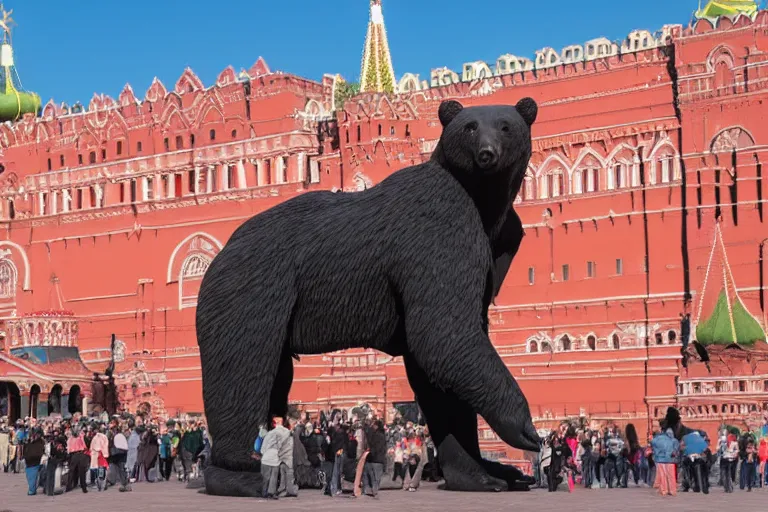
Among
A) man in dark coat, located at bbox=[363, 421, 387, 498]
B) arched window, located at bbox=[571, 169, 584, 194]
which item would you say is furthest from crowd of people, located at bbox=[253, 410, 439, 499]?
arched window, located at bbox=[571, 169, 584, 194]

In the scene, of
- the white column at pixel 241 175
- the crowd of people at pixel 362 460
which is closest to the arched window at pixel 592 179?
the white column at pixel 241 175

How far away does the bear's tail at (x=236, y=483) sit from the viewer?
11359 mm

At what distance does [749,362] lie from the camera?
30719mm

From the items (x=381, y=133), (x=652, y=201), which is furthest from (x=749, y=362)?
(x=381, y=133)

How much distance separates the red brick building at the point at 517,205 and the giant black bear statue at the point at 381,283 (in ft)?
66.7

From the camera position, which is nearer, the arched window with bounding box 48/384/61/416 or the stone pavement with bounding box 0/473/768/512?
the stone pavement with bounding box 0/473/768/512

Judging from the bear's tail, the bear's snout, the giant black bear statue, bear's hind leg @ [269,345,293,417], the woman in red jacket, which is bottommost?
the woman in red jacket

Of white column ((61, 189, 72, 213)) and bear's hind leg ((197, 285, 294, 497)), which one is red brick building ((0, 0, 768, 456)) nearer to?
white column ((61, 189, 72, 213))

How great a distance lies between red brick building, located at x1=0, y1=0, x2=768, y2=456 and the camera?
3284 cm

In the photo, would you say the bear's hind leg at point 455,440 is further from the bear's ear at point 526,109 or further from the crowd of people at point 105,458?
the crowd of people at point 105,458

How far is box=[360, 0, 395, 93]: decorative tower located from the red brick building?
87 centimetres

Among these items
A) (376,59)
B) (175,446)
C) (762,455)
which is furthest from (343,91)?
(762,455)

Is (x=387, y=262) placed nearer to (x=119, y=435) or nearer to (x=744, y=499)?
(x=744, y=499)

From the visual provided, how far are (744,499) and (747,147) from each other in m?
20.6
